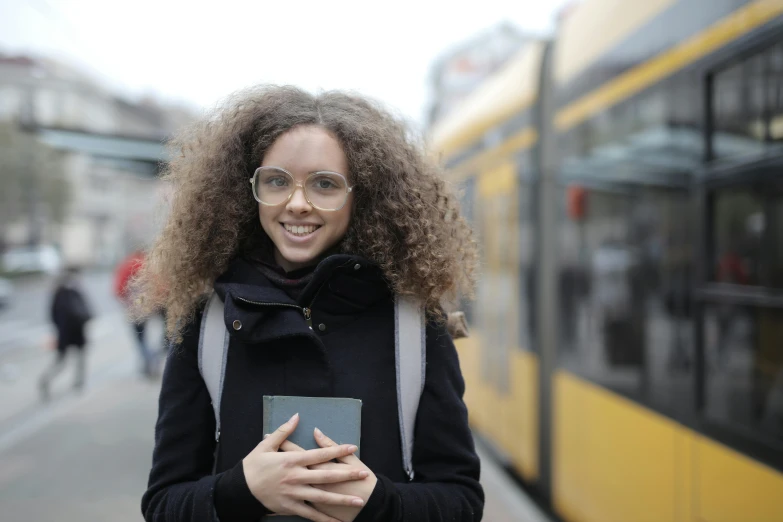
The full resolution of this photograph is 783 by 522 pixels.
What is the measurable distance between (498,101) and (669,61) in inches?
93.5

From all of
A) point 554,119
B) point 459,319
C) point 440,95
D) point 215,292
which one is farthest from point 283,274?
point 440,95

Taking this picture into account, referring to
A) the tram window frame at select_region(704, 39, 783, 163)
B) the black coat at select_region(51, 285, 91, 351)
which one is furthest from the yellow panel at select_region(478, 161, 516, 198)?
the black coat at select_region(51, 285, 91, 351)

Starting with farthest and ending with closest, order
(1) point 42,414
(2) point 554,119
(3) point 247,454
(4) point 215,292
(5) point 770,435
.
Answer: (1) point 42,414
(2) point 554,119
(5) point 770,435
(4) point 215,292
(3) point 247,454

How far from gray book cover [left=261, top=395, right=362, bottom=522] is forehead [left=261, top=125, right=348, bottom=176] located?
1.47ft

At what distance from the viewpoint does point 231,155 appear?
1.50 metres

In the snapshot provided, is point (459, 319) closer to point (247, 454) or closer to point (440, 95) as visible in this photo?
point (247, 454)

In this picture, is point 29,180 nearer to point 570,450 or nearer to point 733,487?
point 570,450

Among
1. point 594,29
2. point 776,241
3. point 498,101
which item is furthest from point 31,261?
point 776,241

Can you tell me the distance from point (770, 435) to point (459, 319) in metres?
1.39

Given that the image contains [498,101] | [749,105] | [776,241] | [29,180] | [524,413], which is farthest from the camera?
[29,180]

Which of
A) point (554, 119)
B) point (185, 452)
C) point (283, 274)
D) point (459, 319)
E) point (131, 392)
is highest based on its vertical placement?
point (554, 119)

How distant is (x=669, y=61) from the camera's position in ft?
9.77

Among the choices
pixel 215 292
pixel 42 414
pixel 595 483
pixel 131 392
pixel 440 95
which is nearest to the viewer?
pixel 215 292

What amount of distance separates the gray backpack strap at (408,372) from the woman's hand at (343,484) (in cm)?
12
